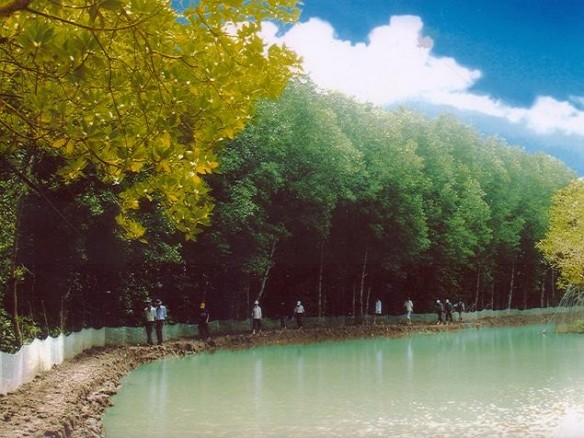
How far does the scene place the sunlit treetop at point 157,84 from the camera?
21.5 ft

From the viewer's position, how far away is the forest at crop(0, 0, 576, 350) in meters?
7.07

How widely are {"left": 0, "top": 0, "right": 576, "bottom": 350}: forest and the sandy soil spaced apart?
226 centimetres

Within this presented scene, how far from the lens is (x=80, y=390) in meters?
16.2

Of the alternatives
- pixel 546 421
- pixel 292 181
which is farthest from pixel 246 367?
pixel 292 181

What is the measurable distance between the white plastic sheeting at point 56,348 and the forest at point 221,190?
1.08 m

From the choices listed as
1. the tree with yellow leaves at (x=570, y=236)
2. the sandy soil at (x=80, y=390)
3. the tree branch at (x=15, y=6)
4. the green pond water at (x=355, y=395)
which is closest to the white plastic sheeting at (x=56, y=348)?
the sandy soil at (x=80, y=390)

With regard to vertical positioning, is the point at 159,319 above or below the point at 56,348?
above

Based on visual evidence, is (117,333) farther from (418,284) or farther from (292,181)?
(418,284)

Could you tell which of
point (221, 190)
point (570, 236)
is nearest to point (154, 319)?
point (221, 190)

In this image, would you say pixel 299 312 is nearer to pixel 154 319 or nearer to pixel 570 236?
pixel 154 319

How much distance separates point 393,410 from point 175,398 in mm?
5165

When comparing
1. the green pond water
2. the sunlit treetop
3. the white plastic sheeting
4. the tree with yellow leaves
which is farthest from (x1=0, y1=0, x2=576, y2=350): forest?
the tree with yellow leaves

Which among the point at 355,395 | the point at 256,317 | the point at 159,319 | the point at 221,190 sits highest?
the point at 221,190

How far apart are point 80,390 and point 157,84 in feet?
35.5
